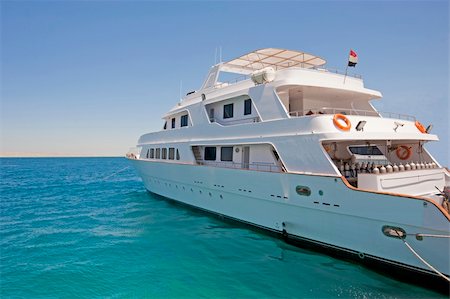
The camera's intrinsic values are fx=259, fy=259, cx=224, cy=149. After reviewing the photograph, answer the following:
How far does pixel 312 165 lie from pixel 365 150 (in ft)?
13.4

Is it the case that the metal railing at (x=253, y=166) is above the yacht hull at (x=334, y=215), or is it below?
above

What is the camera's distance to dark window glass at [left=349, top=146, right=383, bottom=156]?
34.9 ft

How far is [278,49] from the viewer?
12.6 meters

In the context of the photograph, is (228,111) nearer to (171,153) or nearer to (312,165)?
(171,153)

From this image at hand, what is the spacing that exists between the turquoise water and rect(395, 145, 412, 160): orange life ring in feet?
18.4

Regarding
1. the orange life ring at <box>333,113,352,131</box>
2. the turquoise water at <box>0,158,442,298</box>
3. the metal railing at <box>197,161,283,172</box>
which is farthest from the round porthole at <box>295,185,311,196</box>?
the orange life ring at <box>333,113,352,131</box>

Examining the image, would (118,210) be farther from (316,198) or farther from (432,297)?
(432,297)

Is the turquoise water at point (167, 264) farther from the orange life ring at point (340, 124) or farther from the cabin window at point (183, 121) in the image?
the cabin window at point (183, 121)

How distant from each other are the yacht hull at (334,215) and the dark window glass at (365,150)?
382cm

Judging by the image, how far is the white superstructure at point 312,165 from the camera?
6.57 meters

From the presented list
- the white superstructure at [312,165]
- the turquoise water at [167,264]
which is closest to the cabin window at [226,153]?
the white superstructure at [312,165]

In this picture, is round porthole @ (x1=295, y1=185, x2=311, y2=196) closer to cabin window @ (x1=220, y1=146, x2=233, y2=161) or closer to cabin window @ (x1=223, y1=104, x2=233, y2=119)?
cabin window @ (x1=220, y1=146, x2=233, y2=161)

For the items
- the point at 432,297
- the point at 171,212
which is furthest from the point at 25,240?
the point at 432,297

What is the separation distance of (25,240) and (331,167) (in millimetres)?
11778
